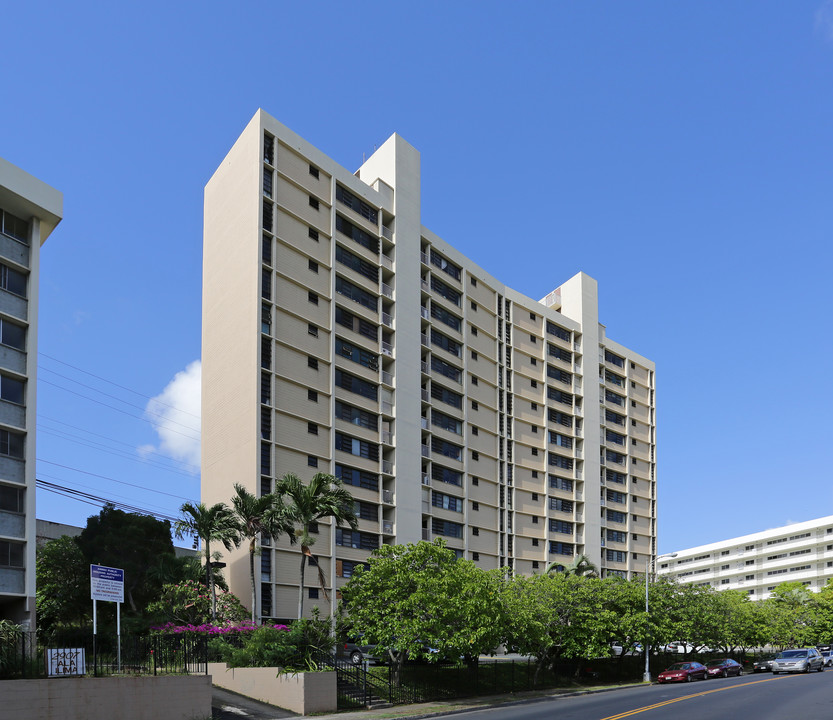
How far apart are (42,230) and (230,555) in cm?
2477

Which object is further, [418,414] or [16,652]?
[418,414]

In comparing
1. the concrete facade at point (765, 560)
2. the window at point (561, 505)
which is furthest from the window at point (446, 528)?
the concrete facade at point (765, 560)

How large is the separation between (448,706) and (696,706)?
992cm

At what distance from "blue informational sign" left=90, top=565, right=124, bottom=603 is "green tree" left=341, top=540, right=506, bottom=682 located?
1428 cm

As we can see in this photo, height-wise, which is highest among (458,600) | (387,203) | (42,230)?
(387,203)

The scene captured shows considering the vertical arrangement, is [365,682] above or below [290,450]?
below

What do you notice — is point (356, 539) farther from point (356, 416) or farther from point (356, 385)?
point (356, 385)

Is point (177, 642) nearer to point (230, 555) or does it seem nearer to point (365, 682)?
point (365, 682)

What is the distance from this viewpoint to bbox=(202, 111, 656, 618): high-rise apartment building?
57.5 m

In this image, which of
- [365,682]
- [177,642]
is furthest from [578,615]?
[177,642]

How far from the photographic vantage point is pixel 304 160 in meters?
62.8

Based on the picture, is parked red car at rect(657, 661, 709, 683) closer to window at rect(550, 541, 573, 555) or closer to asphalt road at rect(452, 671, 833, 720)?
asphalt road at rect(452, 671, 833, 720)

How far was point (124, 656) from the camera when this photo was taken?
26.7 meters

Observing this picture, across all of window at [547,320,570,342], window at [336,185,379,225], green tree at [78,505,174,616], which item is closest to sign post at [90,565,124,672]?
green tree at [78,505,174,616]
